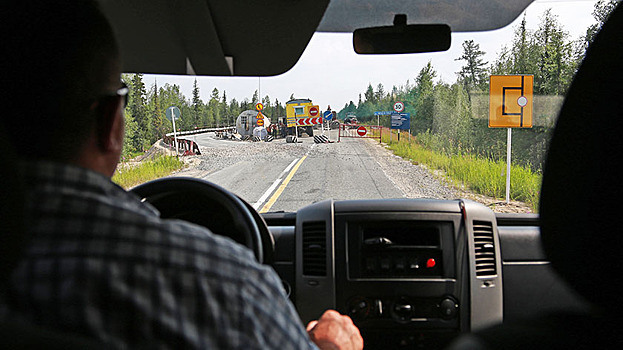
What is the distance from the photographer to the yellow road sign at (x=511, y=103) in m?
4.10

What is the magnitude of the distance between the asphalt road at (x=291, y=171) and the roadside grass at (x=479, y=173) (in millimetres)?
425

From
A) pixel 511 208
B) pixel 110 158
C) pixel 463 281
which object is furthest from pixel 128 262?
pixel 511 208

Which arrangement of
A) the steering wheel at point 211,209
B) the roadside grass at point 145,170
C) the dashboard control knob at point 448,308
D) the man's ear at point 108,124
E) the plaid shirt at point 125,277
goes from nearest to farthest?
the plaid shirt at point 125,277 < the man's ear at point 108,124 < the steering wheel at point 211,209 < the dashboard control knob at point 448,308 < the roadside grass at point 145,170

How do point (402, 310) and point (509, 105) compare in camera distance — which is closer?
point (402, 310)

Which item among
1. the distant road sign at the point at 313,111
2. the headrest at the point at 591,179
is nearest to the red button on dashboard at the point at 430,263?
the headrest at the point at 591,179

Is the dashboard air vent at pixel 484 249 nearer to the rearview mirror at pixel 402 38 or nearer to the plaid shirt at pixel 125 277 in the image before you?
the rearview mirror at pixel 402 38

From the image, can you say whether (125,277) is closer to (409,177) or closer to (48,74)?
(48,74)

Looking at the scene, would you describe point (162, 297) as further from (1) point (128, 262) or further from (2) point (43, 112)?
(2) point (43, 112)

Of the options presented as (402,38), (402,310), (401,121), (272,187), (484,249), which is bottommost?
(402,310)

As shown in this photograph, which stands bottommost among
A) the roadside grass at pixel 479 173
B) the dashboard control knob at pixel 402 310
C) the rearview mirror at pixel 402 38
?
the dashboard control knob at pixel 402 310

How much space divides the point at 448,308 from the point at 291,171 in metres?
2.70

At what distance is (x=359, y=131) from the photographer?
19.1ft

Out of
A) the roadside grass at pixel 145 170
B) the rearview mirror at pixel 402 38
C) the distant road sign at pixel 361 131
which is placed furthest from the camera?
the distant road sign at pixel 361 131

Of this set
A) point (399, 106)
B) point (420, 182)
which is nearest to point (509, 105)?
point (420, 182)
